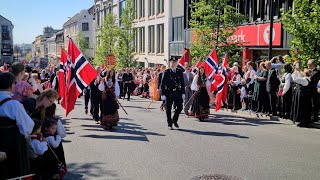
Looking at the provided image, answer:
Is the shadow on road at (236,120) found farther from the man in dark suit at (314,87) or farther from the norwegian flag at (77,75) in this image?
the norwegian flag at (77,75)

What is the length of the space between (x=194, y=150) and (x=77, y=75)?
4272mm

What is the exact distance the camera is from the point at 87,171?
7.38 metres

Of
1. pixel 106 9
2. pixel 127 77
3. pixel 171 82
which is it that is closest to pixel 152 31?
pixel 127 77

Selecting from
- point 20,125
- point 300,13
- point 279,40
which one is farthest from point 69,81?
point 279,40

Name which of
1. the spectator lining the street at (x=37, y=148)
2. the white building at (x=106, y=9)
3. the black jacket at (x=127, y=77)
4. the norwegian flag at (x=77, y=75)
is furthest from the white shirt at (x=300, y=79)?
the white building at (x=106, y=9)

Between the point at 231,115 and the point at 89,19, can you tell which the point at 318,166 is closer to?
the point at 231,115

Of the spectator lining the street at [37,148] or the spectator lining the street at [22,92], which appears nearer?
the spectator lining the street at [37,148]

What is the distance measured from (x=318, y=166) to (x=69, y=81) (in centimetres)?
678

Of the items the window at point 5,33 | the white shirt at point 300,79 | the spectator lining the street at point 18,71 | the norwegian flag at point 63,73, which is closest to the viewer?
the spectator lining the street at point 18,71

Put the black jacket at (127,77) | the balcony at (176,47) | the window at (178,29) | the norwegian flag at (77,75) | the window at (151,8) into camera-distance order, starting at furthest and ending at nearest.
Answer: the window at (151,8) → the window at (178,29) → the balcony at (176,47) → the black jacket at (127,77) → the norwegian flag at (77,75)

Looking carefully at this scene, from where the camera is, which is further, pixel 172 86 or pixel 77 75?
pixel 172 86

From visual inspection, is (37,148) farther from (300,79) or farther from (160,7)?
(160,7)

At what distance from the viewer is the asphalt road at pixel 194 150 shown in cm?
720

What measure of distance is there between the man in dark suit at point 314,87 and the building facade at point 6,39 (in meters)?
87.7
